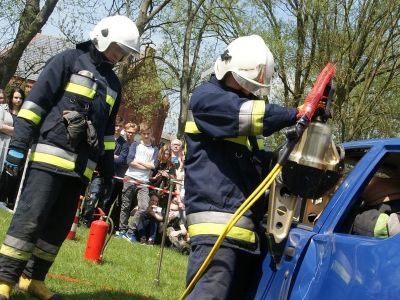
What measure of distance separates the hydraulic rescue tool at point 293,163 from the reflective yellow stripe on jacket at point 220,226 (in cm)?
11

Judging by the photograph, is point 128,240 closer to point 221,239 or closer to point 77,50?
point 77,50

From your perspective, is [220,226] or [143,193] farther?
[143,193]

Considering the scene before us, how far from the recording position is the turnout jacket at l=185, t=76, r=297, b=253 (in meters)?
3.12

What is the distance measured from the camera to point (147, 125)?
→ 10.7m

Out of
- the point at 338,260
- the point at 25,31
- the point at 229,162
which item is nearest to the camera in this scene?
the point at 338,260

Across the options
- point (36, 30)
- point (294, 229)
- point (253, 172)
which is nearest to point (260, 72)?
point (253, 172)

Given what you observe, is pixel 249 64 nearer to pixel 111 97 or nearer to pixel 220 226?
pixel 220 226

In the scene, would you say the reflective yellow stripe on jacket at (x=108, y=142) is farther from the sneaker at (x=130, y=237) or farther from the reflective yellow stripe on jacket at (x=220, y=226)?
the sneaker at (x=130, y=237)

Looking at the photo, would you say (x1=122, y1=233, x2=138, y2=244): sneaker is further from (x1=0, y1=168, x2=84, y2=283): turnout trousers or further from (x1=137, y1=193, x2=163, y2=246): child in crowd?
(x1=0, y1=168, x2=84, y2=283): turnout trousers

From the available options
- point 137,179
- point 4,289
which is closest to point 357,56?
point 137,179

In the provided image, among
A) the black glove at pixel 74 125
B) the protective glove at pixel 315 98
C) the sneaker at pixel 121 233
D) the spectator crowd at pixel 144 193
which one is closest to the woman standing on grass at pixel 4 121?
the spectator crowd at pixel 144 193

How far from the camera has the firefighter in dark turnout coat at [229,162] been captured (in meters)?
3.15

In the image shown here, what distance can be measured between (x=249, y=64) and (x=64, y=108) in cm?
167

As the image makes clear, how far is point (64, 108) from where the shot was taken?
4512 mm
